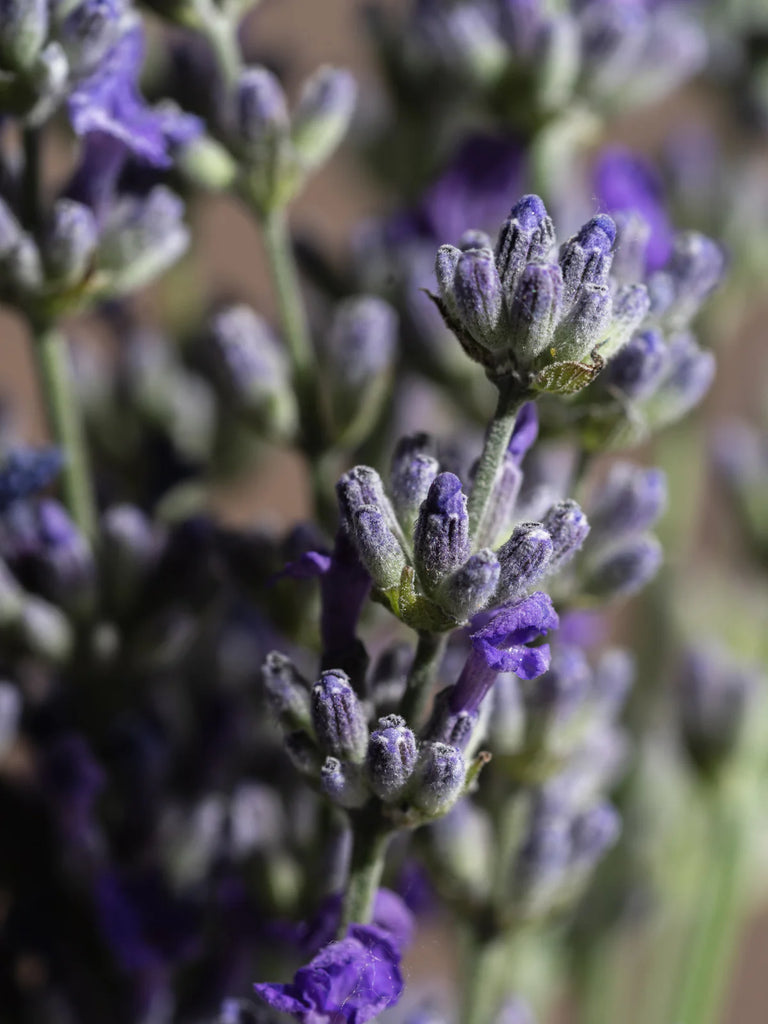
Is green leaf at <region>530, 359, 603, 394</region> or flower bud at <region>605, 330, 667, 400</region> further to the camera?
flower bud at <region>605, 330, 667, 400</region>

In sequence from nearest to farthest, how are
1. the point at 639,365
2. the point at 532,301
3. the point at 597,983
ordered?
the point at 532,301, the point at 639,365, the point at 597,983

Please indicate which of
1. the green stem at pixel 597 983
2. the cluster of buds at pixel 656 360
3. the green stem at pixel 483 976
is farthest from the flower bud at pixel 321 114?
the green stem at pixel 597 983

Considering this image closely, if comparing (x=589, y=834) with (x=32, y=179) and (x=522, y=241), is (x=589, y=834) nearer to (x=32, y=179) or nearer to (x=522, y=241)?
(x=522, y=241)

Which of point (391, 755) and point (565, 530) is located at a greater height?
point (565, 530)

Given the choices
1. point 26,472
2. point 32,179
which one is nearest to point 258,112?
point 32,179

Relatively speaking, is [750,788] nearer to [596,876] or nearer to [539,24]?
[596,876]

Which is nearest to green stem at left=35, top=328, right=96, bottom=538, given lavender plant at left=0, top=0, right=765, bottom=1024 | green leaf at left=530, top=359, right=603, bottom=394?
lavender plant at left=0, top=0, right=765, bottom=1024

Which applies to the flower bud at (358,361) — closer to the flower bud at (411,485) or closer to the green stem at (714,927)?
the flower bud at (411,485)

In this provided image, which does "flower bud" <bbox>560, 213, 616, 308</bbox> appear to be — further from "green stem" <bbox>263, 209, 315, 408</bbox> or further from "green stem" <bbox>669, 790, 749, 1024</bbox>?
"green stem" <bbox>669, 790, 749, 1024</bbox>
